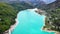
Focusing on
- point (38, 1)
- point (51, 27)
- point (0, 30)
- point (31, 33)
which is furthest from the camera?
point (38, 1)

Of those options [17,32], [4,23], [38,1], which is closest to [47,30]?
[17,32]

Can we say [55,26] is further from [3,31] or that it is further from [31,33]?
[3,31]

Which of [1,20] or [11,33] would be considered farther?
[1,20]

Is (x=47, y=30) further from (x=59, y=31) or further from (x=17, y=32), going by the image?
(x=17, y=32)

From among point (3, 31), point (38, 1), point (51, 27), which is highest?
point (38, 1)

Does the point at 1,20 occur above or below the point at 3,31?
above

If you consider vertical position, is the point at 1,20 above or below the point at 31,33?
above

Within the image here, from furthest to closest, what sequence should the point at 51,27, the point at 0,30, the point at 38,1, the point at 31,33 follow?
1. the point at 38,1
2. the point at 51,27
3. the point at 31,33
4. the point at 0,30

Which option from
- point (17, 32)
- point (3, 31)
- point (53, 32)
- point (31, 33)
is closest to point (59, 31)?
point (53, 32)

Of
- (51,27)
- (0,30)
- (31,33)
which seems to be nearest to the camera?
(0,30)
